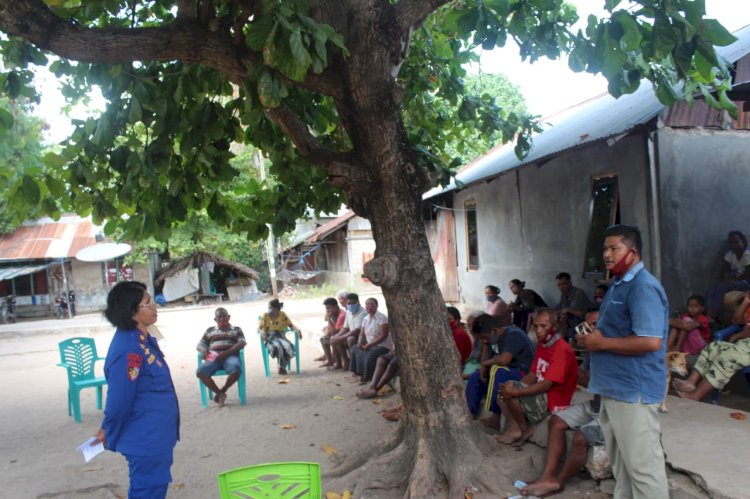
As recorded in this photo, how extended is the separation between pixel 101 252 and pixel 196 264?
4.24 m

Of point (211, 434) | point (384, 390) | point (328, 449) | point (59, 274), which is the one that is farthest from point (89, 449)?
point (59, 274)

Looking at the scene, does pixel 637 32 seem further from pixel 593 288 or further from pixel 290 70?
pixel 593 288

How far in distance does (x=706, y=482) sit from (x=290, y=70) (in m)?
3.56

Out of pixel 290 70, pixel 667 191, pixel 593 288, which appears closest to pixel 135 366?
pixel 290 70

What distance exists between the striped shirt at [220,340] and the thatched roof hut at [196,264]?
17377mm

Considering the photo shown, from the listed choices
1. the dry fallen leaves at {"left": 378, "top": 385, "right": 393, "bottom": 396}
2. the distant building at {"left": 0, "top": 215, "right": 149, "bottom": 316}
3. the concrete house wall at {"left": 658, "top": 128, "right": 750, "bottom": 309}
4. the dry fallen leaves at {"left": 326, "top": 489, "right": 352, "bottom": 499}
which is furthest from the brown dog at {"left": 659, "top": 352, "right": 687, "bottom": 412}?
the distant building at {"left": 0, "top": 215, "right": 149, "bottom": 316}

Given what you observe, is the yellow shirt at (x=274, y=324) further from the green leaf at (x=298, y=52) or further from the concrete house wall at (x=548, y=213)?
the green leaf at (x=298, y=52)

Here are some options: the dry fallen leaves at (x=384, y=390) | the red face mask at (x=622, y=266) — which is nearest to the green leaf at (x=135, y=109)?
the red face mask at (x=622, y=266)

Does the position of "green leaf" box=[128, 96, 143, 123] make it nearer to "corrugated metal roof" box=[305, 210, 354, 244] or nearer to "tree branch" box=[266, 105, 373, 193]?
"tree branch" box=[266, 105, 373, 193]

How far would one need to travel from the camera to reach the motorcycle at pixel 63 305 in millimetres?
22391

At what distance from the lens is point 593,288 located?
8.60 meters

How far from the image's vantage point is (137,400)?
3.28 metres

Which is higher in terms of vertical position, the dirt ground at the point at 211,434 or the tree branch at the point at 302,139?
the tree branch at the point at 302,139

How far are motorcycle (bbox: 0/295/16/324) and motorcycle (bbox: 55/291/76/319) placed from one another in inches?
56.9
